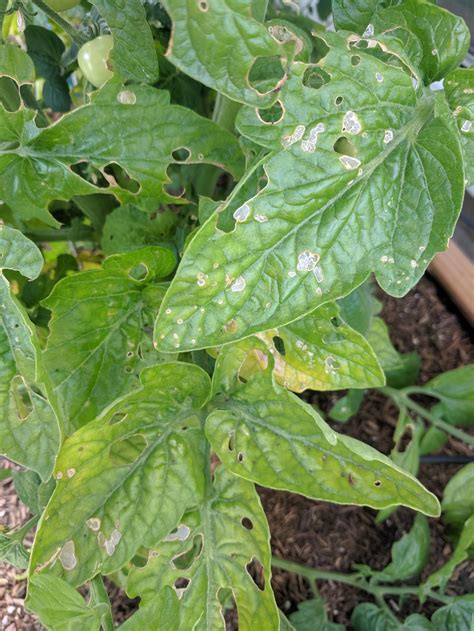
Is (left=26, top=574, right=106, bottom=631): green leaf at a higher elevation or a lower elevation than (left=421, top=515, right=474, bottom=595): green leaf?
higher

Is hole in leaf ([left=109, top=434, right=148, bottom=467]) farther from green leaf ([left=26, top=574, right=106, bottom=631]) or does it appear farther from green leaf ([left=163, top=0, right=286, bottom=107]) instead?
green leaf ([left=163, top=0, right=286, bottom=107])

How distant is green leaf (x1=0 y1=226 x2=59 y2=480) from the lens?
1.99 ft

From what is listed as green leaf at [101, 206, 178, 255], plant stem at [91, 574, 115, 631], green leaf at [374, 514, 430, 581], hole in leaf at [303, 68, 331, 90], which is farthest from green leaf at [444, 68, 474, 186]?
green leaf at [374, 514, 430, 581]

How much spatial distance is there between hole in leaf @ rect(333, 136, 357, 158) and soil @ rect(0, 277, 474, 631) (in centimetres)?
75

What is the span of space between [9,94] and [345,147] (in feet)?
1.31

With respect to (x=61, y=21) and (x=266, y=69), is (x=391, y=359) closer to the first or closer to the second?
(x=266, y=69)

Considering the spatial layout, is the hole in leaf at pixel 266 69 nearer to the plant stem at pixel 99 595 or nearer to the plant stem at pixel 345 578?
the plant stem at pixel 99 595

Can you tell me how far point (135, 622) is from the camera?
1.93ft

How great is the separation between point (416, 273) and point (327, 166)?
124mm

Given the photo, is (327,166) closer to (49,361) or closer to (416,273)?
(416,273)

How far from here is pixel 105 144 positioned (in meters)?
0.67

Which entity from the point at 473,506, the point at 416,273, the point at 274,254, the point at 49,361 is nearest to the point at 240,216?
the point at 274,254

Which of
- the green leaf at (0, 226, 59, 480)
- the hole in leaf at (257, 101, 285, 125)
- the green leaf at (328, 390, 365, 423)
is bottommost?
the green leaf at (328, 390, 365, 423)

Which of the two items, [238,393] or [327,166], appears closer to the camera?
[327,166]
